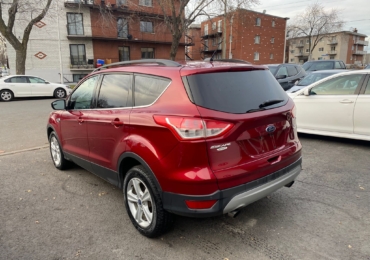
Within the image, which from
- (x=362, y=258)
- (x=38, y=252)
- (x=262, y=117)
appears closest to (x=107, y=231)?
(x=38, y=252)

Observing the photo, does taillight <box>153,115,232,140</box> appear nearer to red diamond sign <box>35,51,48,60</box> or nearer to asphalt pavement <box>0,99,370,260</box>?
asphalt pavement <box>0,99,370,260</box>

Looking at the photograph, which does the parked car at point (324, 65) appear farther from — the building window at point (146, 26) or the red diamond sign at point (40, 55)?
the red diamond sign at point (40, 55)

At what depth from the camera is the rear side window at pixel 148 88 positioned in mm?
2754

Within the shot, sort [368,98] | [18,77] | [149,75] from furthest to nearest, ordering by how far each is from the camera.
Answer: [18,77] → [368,98] → [149,75]

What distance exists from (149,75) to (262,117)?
122 cm

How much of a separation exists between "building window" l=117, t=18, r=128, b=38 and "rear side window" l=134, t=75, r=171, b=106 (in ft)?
105

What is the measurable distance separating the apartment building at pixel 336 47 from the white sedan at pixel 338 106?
71.2 m

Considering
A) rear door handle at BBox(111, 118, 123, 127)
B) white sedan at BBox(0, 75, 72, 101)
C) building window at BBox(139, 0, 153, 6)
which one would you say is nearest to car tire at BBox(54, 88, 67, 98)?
white sedan at BBox(0, 75, 72, 101)

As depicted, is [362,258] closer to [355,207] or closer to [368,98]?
[355,207]

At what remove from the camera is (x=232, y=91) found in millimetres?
2664

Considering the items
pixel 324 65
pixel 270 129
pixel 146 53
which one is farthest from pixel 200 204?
pixel 146 53

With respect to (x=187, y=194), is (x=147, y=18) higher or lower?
higher

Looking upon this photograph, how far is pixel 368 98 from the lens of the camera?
5523 mm

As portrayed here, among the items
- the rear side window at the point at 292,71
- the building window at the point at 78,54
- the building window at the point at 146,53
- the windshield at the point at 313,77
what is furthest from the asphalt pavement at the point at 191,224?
the building window at the point at 146,53
